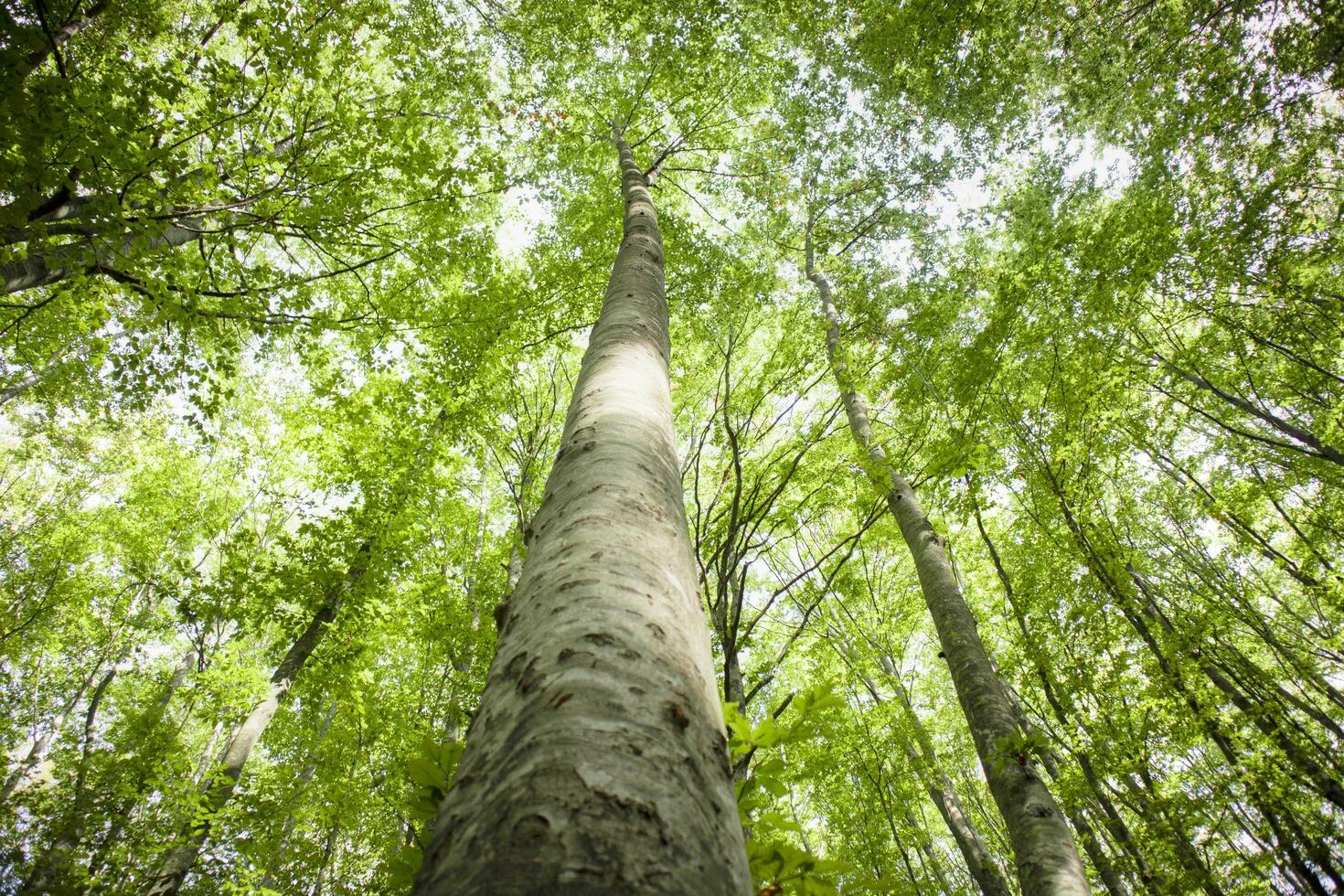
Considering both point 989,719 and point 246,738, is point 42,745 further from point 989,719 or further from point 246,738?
point 989,719

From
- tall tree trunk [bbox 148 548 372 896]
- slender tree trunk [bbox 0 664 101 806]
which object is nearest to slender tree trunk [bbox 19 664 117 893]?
tall tree trunk [bbox 148 548 372 896]

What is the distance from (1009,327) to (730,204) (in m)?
6.29

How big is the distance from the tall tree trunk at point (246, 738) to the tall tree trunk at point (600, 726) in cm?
590

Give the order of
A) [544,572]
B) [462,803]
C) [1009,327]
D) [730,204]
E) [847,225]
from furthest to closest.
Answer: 1. [730,204]
2. [847,225]
3. [1009,327]
4. [544,572]
5. [462,803]

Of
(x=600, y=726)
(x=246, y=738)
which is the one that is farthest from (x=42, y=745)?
(x=600, y=726)

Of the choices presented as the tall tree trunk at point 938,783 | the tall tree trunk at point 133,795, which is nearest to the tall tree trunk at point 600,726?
the tall tree trunk at point 938,783

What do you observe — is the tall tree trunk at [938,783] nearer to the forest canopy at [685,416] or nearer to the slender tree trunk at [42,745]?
the forest canopy at [685,416]

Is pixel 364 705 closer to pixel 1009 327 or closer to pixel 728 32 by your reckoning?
pixel 1009 327

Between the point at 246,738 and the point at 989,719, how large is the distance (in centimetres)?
702

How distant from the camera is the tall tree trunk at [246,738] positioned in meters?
5.25

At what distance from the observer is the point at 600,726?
0.68 metres

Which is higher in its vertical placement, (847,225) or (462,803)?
(847,225)

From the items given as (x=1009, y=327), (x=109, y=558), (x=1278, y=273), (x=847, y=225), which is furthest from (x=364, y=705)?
(x=1278, y=273)

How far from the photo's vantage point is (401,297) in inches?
254
